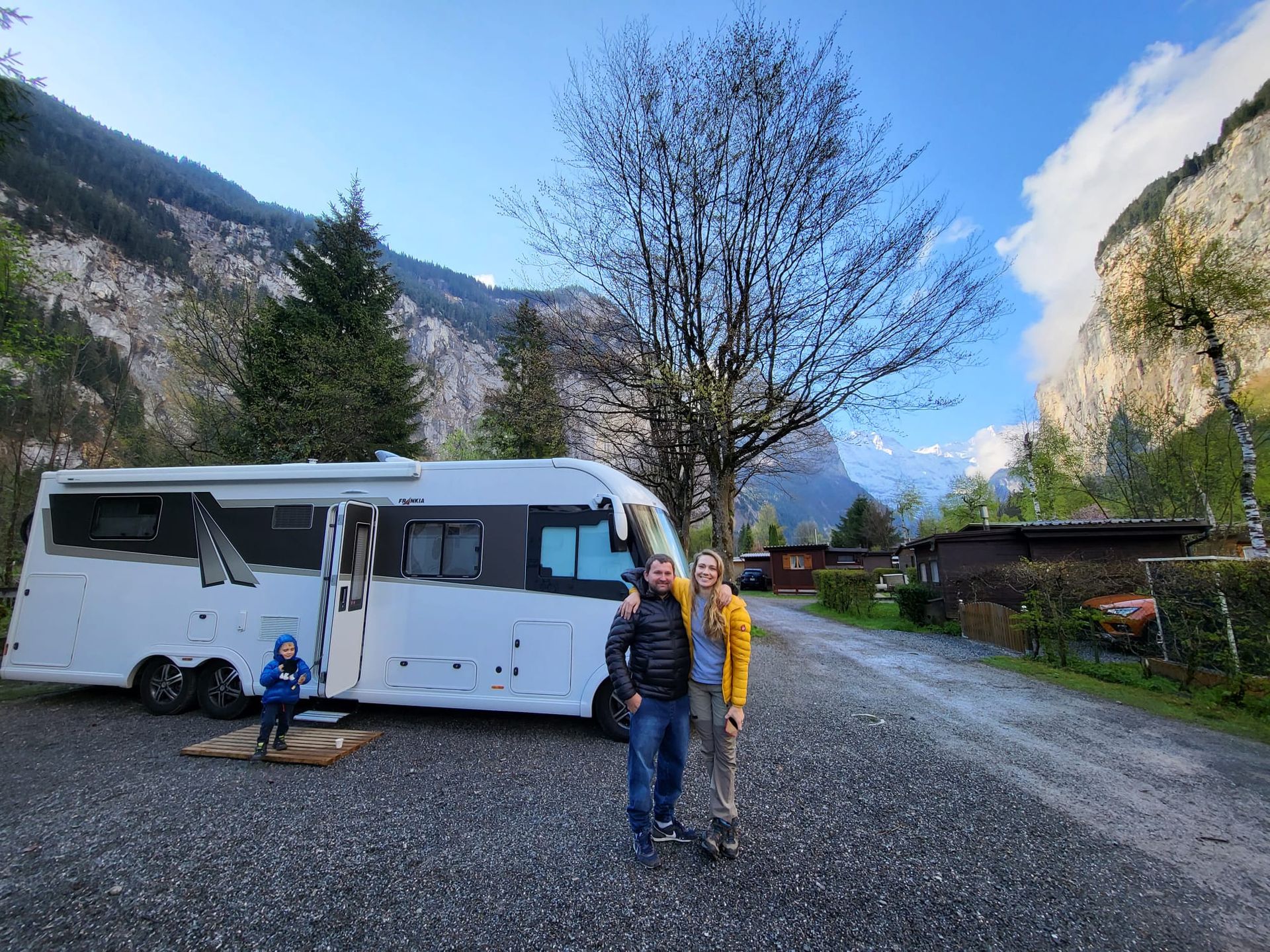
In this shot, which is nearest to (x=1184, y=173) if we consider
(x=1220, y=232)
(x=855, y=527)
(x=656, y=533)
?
(x=855, y=527)

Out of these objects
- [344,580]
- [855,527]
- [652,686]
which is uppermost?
[855,527]

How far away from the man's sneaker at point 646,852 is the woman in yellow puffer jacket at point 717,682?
311 mm

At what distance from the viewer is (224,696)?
585 centimetres

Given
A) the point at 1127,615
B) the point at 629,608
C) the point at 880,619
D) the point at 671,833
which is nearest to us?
the point at 629,608

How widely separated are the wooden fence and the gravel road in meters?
5.30

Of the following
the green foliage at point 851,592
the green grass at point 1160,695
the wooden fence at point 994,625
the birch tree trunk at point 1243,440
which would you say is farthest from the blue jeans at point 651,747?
the green foliage at point 851,592

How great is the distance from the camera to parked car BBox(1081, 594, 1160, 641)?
8.58m

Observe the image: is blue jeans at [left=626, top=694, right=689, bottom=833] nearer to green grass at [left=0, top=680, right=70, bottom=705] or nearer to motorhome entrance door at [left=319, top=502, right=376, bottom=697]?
motorhome entrance door at [left=319, top=502, right=376, bottom=697]

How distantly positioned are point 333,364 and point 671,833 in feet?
60.9

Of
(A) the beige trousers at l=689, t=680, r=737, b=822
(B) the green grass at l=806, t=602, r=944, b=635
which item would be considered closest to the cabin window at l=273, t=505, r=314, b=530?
(A) the beige trousers at l=689, t=680, r=737, b=822

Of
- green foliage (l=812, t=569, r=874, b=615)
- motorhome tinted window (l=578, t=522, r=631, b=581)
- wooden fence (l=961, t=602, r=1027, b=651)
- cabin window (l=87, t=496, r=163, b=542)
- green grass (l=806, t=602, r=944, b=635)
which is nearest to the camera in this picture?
motorhome tinted window (l=578, t=522, r=631, b=581)

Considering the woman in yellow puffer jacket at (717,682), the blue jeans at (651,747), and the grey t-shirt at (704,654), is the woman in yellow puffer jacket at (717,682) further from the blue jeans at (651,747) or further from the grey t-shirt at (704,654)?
the blue jeans at (651,747)

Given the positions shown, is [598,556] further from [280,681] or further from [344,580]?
[280,681]

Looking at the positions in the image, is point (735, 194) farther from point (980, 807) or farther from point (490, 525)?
point (980, 807)
